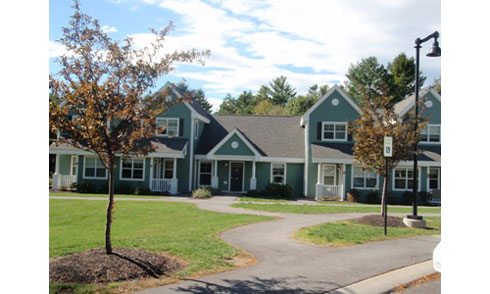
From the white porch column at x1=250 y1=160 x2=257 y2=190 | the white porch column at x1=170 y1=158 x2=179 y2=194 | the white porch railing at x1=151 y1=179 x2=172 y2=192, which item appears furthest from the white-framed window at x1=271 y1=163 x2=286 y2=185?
the white porch railing at x1=151 y1=179 x2=172 y2=192

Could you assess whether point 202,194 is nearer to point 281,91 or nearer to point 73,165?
point 73,165

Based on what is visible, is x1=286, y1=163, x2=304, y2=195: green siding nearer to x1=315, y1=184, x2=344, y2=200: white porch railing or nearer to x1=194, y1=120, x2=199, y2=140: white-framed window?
x1=315, y1=184, x2=344, y2=200: white porch railing

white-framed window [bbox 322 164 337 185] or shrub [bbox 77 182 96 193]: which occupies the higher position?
white-framed window [bbox 322 164 337 185]

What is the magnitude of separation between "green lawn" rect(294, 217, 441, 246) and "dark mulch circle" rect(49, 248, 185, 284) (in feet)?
14.7

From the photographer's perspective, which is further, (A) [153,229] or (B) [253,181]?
(B) [253,181]

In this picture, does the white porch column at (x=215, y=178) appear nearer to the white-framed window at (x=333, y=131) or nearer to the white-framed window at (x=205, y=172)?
the white-framed window at (x=205, y=172)

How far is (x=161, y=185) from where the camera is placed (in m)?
27.3

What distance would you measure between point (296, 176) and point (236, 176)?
4117 mm

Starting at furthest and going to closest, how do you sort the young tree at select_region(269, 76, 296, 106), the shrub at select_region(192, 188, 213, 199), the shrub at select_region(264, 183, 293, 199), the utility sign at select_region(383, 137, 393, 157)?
the young tree at select_region(269, 76, 296, 106) → the shrub at select_region(264, 183, 293, 199) → the shrub at select_region(192, 188, 213, 199) → the utility sign at select_region(383, 137, 393, 157)

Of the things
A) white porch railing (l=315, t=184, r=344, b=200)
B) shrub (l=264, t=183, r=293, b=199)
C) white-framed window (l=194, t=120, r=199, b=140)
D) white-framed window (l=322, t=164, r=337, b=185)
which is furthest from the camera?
white-framed window (l=194, t=120, r=199, b=140)

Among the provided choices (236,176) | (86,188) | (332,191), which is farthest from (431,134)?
(86,188)

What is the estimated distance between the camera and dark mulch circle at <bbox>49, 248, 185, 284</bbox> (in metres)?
7.23

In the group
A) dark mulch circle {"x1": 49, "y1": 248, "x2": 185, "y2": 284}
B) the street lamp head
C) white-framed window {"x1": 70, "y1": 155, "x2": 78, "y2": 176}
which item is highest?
the street lamp head

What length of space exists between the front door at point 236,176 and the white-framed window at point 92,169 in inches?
336
